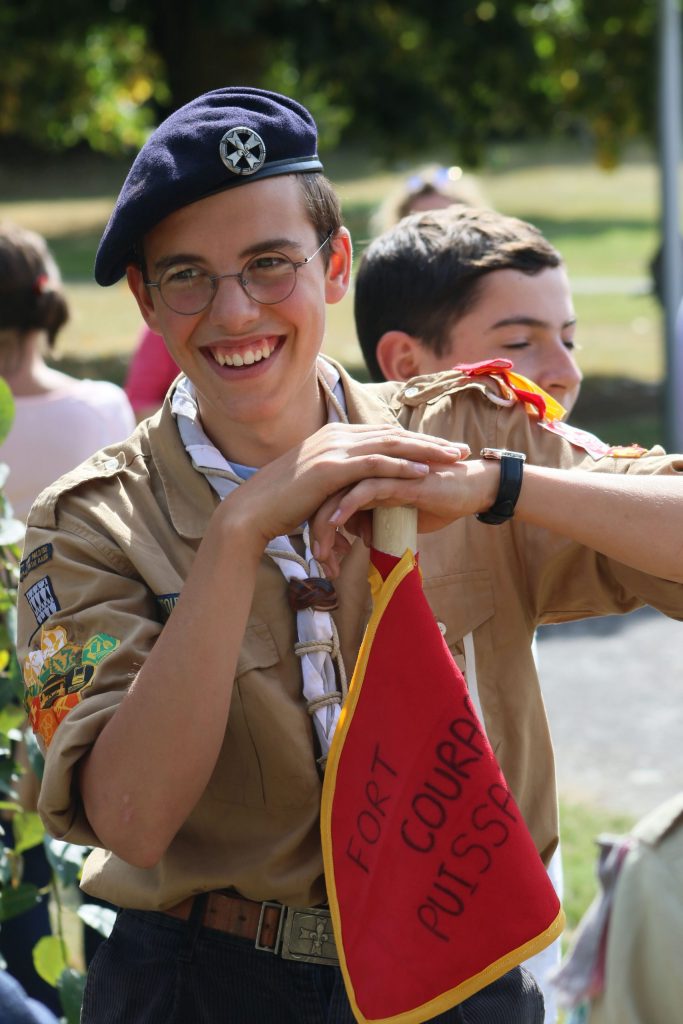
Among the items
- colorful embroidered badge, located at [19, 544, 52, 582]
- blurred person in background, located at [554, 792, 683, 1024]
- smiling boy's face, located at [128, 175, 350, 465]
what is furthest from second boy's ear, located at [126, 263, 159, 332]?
blurred person in background, located at [554, 792, 683, 1024]

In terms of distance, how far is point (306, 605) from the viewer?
2088 mm

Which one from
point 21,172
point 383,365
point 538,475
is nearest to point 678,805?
point 538,475

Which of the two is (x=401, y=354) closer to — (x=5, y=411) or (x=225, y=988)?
(x=5, y=411)

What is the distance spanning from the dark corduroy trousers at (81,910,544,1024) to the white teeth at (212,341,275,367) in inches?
33.8

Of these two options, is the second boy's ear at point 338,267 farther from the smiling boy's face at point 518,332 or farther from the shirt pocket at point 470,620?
the smiling boy's face at point 518,332

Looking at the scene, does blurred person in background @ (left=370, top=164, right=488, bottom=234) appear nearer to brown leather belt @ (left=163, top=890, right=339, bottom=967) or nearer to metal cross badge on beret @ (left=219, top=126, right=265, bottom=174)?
metal cross badge on beret @ (left=219, top=126, right=265, bottom=174)

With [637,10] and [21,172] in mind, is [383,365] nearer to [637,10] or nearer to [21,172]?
[637,10]

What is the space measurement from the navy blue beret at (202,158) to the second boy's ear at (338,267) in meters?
0.16

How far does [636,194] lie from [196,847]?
109 ft

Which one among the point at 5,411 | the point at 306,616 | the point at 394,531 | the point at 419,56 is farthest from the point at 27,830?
the point at 419,56

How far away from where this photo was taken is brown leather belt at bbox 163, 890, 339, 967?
2.04 meters

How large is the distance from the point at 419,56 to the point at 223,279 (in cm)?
1215

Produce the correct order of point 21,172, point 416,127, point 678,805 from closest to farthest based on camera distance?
point 678,805, point 416,127, point 21,172

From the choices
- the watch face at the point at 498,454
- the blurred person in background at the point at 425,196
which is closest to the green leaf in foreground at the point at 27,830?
the watch face at the point at 498,454
